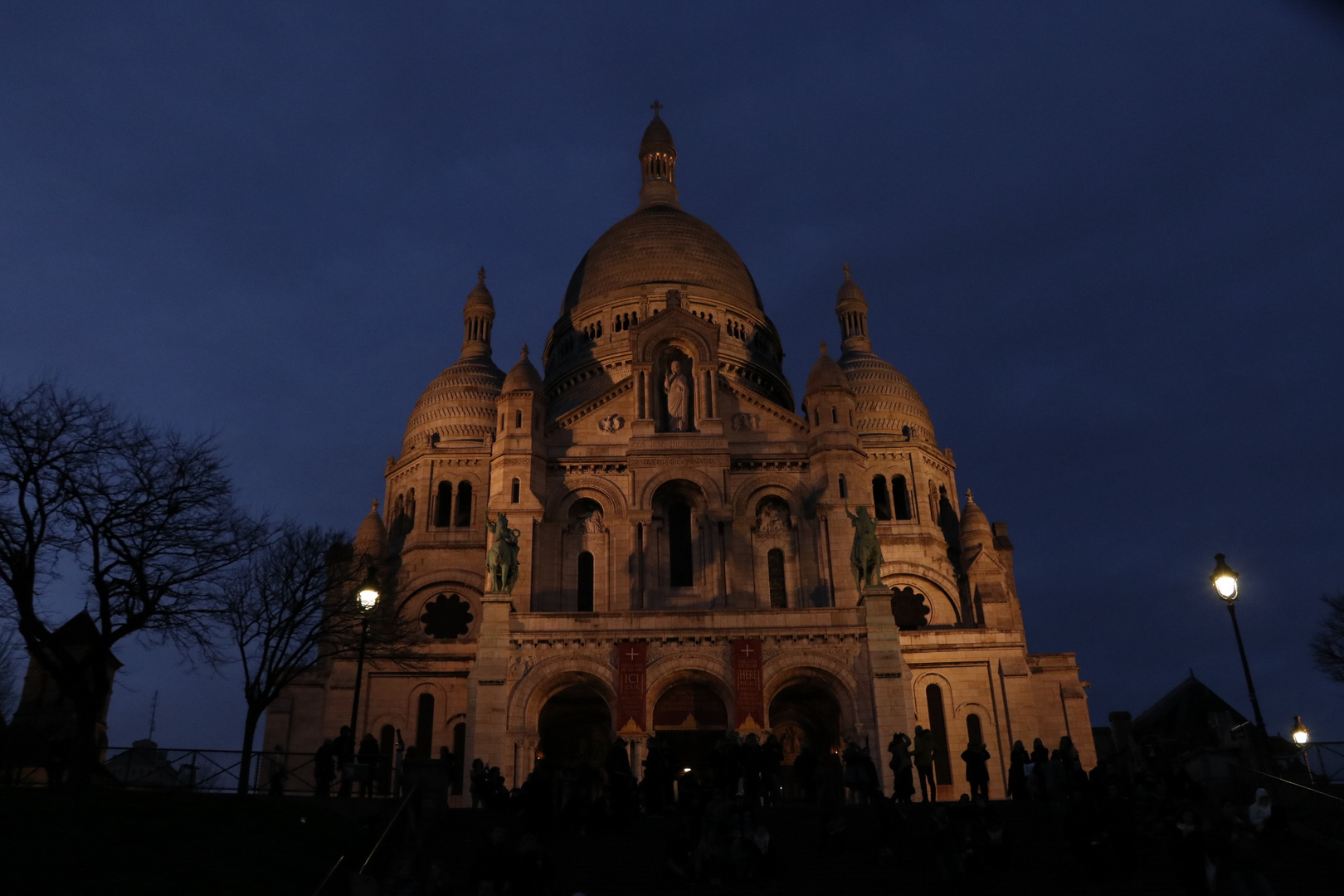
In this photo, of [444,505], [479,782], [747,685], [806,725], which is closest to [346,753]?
[479,782]

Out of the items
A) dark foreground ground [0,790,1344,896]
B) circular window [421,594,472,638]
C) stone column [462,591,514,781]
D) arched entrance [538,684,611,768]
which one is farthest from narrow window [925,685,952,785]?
dark foreground ground [0,790,1344,896]

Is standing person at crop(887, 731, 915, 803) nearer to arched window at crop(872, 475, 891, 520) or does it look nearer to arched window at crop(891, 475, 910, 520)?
arched window at crop(872, 475, 891, 520)

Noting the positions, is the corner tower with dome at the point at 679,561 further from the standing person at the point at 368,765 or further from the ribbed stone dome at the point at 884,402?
the standing person at the point at 368,765

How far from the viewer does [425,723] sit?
4978cm

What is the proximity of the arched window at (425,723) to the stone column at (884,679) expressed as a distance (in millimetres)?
18791

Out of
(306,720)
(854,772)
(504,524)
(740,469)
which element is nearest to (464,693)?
(306,720)

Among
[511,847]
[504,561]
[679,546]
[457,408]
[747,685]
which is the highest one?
[457,408]

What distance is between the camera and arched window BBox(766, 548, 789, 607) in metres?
46.1

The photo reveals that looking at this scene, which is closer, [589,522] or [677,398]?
[589,522]

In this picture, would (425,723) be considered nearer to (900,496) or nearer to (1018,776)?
(900,496)

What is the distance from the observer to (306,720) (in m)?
51.0

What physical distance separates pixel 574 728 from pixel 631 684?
592 centimetres

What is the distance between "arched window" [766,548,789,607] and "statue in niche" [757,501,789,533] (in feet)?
2.87

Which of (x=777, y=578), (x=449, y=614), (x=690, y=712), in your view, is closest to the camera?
(x=690, y=712)
